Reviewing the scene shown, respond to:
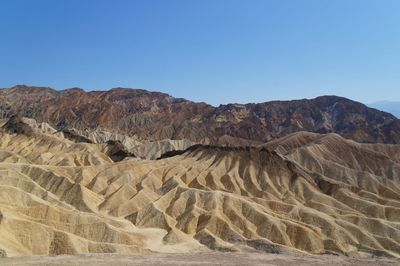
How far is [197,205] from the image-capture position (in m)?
87.2

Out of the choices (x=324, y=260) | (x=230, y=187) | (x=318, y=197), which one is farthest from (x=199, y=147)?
(x=324, y=260)

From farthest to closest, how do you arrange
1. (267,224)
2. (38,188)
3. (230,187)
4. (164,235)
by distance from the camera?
1. (230,187)
2. (38,188)
3. (267,224)
4. (164,235)

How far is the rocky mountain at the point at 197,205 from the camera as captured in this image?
64125 millimetres

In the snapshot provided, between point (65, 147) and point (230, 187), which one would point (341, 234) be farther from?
point (65, 147)

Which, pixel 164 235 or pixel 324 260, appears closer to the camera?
pixel 324 260

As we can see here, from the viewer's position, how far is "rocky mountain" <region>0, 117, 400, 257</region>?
210 feet

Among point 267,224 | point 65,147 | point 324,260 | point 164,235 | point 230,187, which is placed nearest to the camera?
point 324,260

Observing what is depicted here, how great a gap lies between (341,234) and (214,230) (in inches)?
780

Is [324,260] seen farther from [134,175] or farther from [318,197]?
[134,175]

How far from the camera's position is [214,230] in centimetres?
7800

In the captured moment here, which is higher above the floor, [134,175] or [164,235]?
[134,175]

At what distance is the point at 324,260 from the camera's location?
52.5 m

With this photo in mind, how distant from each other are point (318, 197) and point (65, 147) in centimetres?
8116

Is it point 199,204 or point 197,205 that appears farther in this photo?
point 199,204
